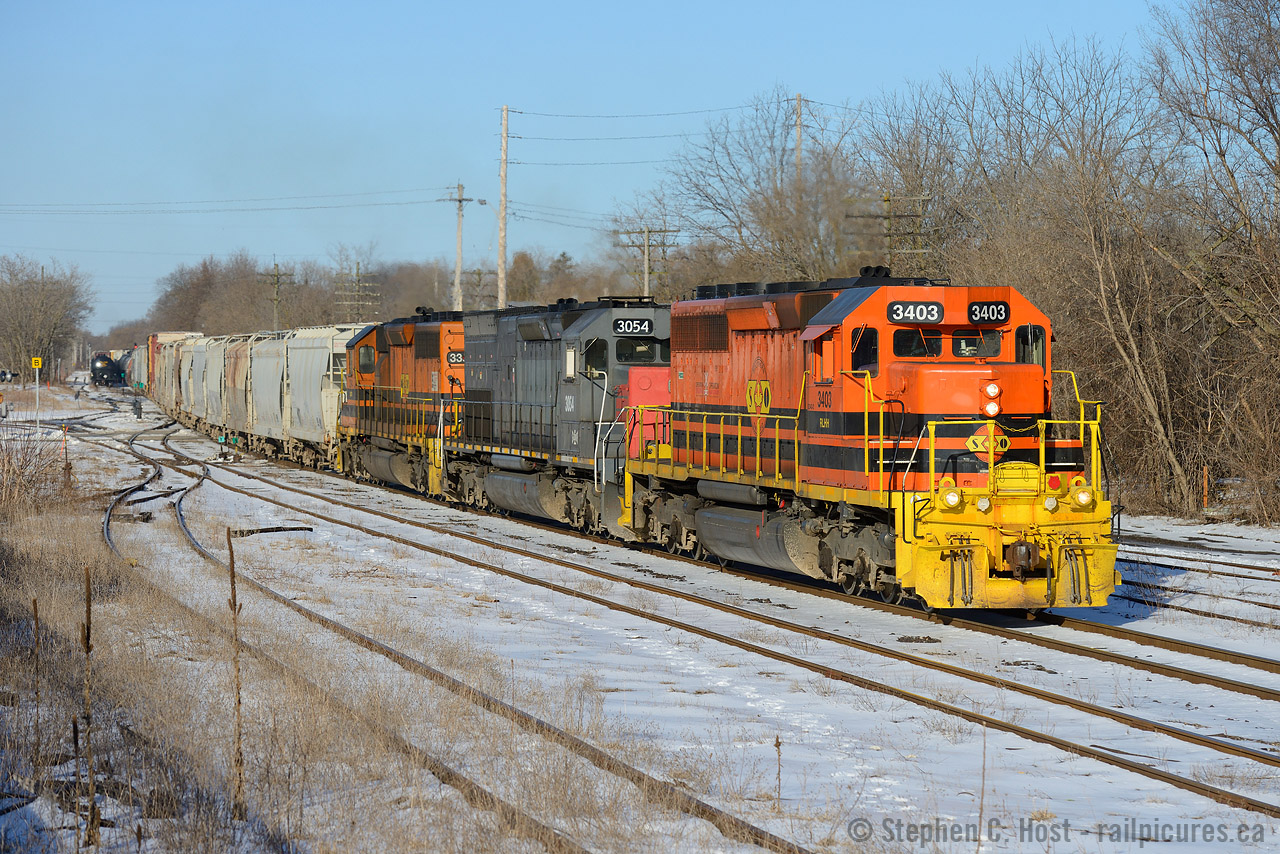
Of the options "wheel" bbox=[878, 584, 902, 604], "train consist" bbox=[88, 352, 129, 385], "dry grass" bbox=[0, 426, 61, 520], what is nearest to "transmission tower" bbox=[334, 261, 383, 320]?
"train consist" bbox=[88, 352, 129, 385]

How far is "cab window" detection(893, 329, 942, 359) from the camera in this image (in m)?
12.3

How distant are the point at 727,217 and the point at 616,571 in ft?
93.3

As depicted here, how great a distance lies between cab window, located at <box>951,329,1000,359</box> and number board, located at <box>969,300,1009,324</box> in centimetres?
23

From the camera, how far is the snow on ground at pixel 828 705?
20.8 ft

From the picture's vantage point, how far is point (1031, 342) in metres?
12.6

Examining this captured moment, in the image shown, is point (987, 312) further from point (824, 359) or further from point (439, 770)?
point (439, 770)

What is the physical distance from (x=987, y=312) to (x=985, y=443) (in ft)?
4.70

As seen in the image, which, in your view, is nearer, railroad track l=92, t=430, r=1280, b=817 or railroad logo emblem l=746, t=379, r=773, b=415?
railroad track l=92, t=430, r=1280, b=817

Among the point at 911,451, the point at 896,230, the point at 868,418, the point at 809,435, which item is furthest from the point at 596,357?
the point at 896,230

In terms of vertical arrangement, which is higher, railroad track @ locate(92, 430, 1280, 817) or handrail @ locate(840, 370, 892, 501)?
handrail @ locate(840, 370, 892, 501)

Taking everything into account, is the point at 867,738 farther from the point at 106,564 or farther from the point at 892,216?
the point at 892,216

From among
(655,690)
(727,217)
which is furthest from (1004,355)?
(727,217)

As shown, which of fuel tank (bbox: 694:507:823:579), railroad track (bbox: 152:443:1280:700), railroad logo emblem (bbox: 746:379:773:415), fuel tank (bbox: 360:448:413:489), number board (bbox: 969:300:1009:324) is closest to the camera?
railroad track (bbox: 152:443:1280:700)

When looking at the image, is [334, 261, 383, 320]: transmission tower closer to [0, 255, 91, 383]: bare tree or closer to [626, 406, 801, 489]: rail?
[0, 255, 91, 383]: bare tree
